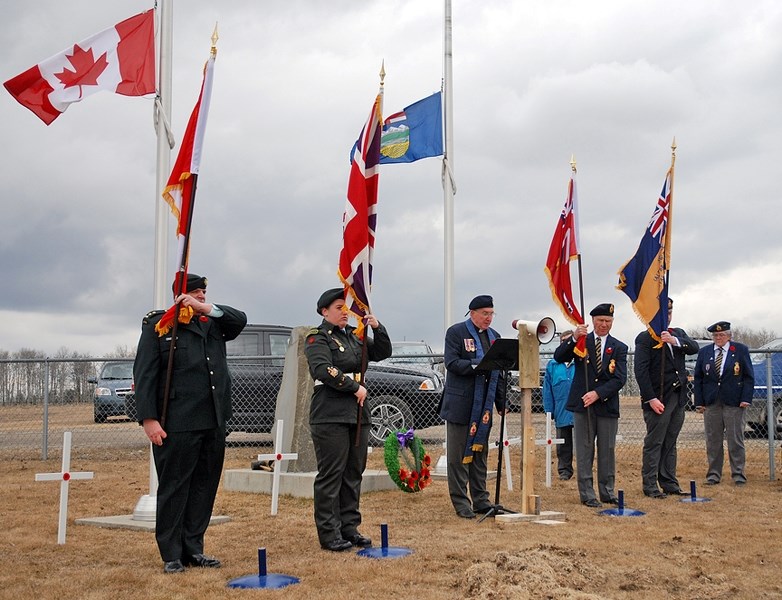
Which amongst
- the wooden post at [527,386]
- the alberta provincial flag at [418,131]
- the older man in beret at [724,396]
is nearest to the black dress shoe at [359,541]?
the wooden post at [527,386]

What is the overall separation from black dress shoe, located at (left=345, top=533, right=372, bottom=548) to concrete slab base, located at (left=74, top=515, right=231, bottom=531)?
1.76 meters

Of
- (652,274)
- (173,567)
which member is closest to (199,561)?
(173,567)

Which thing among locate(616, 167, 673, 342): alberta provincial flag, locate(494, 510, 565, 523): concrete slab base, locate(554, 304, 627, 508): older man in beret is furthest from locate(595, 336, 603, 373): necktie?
locate(494, 510, 565, 523): concrete slab base

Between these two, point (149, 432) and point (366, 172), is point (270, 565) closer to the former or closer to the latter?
point (149, 432)

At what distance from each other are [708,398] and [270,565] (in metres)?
6.80

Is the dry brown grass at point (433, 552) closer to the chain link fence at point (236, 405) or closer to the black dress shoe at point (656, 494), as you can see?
the black dress shoe at point (656, 494)

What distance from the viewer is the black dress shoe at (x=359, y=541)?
280 inches

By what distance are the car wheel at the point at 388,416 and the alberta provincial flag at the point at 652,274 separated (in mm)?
4330

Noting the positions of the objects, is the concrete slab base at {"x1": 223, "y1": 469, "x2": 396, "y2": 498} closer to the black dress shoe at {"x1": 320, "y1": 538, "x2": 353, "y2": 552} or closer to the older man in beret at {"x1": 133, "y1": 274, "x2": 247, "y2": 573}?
the black dress shoe at {"x1": 320, "y1": 538, "x2": 353, "y2": 552}

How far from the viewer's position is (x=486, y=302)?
8672 mm

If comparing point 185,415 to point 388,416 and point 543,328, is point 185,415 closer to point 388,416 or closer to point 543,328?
point 543,328

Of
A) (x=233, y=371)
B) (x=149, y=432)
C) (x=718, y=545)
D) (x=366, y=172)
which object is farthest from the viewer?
(x=233, y=371)

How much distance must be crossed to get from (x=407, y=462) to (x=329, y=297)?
3.38 metres

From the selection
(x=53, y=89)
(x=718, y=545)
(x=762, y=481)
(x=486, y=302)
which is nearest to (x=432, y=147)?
(x=486, y=302)
